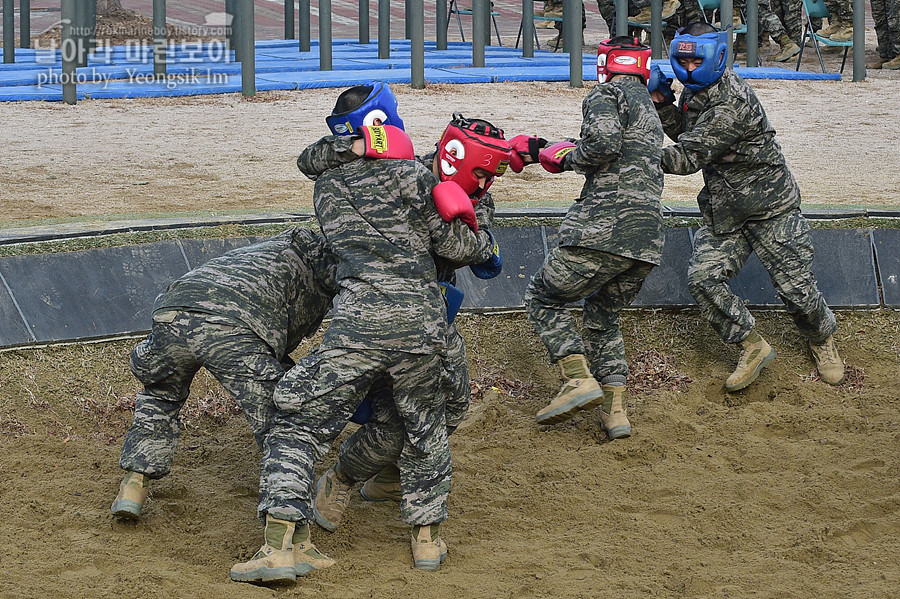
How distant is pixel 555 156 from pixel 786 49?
527 inches

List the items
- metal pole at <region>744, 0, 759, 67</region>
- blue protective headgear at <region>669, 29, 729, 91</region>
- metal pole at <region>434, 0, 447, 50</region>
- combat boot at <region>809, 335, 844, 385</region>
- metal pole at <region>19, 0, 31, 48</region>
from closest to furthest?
blue protective headgear at <region>669, 29, 729, 91</region> < combat boot at <region>809, 335, 844, 385</region> < metal pole at <region>744, 0, 759, 67</region> < metal pole at <region>19, 0, 31, 48</region> < metal pole at <region>434, 0, 447, 50</region>

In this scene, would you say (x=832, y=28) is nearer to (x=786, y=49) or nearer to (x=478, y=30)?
(x=786, y=49)

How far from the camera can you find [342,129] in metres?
3.90

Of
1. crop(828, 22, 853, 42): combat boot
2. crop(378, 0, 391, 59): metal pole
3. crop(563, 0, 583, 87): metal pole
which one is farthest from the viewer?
crop(828, 22, 853, 42): combat boot

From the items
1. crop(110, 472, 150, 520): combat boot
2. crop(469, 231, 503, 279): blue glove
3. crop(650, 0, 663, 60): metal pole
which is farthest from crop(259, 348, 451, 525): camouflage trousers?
crop(650, 0, 663, 60): metal pole

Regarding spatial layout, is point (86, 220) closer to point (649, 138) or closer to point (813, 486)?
point (649, 138)

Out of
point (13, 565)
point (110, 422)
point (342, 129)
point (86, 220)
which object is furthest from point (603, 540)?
point (86, 220)

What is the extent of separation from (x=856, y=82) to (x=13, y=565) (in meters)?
13.7

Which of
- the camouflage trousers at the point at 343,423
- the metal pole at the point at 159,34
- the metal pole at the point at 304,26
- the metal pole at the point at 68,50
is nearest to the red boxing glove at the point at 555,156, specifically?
the camouflage trousers at the point at 343,423

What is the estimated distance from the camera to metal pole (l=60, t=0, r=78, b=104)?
11.7 m

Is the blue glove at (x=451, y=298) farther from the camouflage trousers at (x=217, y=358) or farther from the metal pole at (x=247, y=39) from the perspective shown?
the metal pole at (x=247, y=39)

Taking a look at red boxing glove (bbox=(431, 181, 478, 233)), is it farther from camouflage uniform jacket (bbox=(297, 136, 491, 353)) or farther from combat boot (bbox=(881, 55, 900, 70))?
combat boot (bbox=(881, 55, 900, 70))

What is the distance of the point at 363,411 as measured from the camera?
4.09m

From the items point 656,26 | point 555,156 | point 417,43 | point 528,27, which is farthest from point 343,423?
point 528,27
